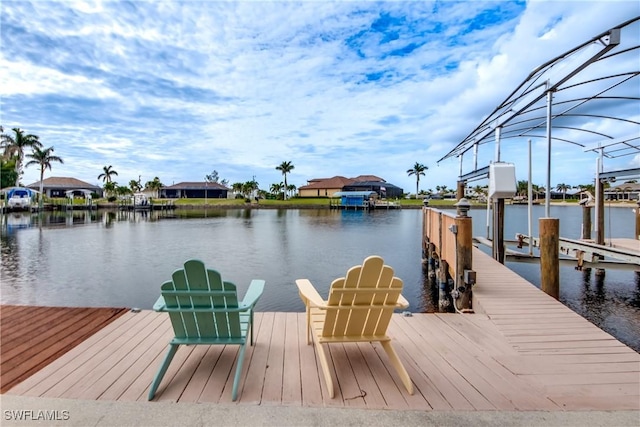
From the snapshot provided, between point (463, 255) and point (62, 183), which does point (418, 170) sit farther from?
point (463, 255)

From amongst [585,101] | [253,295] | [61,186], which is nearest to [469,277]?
[253,295]

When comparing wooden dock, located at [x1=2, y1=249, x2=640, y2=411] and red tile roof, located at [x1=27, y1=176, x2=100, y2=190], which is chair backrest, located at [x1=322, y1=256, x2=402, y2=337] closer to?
wooden dock, located at [x1=2, y1=249, x2=640, y2=411]

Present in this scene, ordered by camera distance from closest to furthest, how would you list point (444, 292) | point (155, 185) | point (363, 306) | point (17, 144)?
point (363, 306)
point (444, 292)
point (17, 144)
point (155, 185)

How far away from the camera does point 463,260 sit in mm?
5277

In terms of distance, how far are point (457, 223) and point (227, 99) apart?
44.6m

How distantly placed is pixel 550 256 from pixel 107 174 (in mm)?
92146

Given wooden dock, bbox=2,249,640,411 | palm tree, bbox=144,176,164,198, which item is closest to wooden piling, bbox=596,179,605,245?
wooden dock, bbox=2,249,640,411

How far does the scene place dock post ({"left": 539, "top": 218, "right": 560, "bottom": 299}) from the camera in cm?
589

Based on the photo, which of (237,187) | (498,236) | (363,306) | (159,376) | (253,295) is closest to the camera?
(159,376)

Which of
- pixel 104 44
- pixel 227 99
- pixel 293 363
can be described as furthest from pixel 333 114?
pixel 293 363

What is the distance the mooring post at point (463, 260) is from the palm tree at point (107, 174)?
9091cm

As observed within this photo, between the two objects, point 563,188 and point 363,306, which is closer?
point 363,306

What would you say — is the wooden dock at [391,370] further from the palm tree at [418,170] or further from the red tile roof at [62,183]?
the red tile roof at [62,183]

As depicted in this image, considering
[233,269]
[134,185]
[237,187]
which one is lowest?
[233,269]
